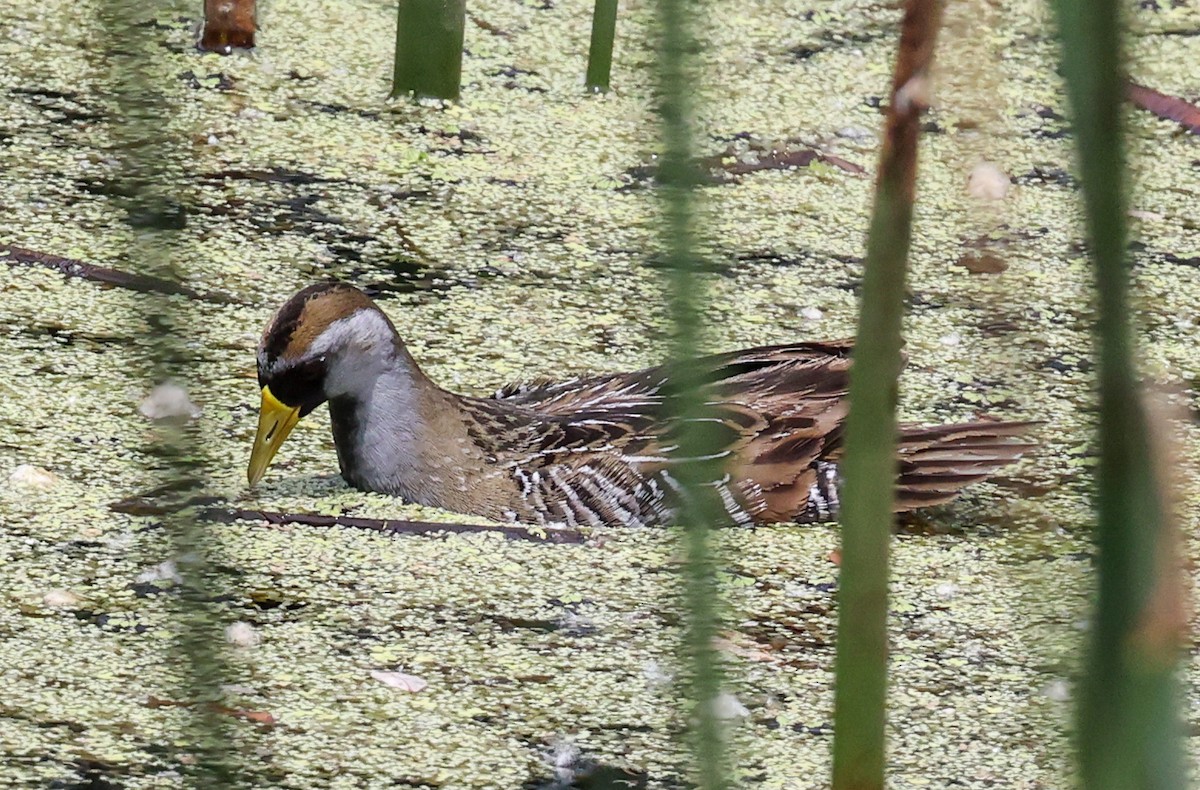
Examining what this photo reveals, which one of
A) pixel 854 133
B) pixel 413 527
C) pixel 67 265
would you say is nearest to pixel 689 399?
pixel 413 527

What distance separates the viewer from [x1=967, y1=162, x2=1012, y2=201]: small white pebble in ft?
1.69

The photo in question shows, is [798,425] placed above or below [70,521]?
above

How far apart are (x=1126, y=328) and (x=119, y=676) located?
5.15 feet

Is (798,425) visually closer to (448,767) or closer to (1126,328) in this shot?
(448,767)

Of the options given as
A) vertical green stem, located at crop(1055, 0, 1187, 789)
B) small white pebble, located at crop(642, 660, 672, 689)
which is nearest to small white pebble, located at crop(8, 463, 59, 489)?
small white pebble, located at crop(642, 660, 672, 689)

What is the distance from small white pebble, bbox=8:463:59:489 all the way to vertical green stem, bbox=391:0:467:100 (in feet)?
4.45

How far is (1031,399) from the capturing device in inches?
20.2

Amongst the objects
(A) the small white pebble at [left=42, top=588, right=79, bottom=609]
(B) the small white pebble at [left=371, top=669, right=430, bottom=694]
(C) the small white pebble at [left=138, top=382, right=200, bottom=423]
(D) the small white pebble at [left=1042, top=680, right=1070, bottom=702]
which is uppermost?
(C) the small white pebble at [left=138, top=382, right=200, bottom=423]

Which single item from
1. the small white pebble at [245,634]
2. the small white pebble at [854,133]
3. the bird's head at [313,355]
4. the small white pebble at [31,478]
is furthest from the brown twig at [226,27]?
the small white pebble at [245,634]

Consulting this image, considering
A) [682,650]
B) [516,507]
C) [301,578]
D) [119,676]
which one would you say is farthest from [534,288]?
[682,650]

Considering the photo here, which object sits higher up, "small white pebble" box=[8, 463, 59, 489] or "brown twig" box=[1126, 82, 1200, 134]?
"brown twig" box=[1126, 82, 1200, 134]

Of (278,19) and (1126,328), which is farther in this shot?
(278,19)

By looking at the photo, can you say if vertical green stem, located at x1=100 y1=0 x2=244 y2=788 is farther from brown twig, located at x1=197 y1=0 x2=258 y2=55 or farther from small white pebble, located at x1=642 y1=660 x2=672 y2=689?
brown twig, located at x1=197 y1=0 x2=258 y2=55

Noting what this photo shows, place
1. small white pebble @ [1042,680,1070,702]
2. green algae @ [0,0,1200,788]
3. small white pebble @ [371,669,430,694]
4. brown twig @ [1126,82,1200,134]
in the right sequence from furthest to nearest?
brown twig @ [1126,82,1200,134] < small white pebble @ [371,669,430,694] < green algae @ [0,0,1200,788] < small white pebble @ [1042,680,1070,702]
